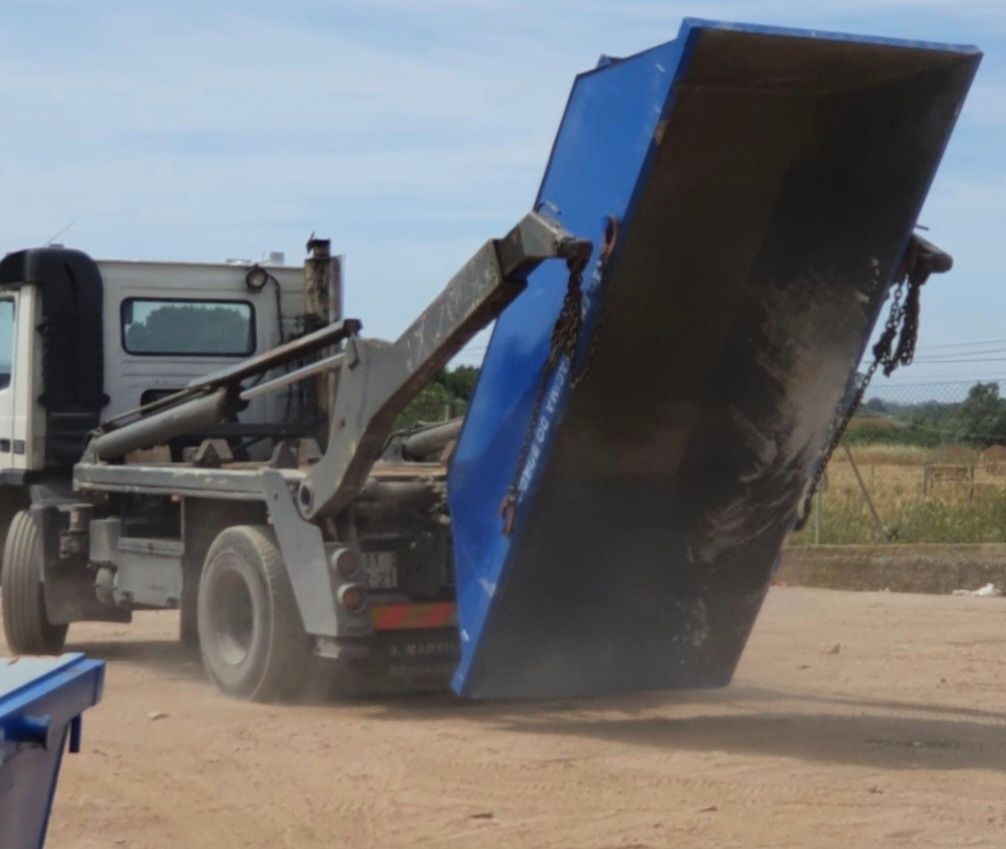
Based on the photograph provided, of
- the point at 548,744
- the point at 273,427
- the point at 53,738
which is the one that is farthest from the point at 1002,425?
the point at 53,738

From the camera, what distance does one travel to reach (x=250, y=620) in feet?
35.3

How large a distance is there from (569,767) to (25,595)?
226 inches

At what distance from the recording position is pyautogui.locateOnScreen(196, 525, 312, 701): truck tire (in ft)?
33.6

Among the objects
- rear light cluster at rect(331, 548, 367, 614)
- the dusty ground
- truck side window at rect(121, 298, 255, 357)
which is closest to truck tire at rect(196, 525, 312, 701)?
the dusty ground

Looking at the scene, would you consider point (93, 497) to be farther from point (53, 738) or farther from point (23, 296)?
point (53, 738)

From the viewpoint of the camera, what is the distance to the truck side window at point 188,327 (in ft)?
43.4

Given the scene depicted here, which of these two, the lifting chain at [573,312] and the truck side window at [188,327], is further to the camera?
the truck side window at [188,327]

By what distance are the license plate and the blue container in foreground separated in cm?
532

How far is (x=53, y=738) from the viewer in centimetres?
446

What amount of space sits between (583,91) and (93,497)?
17.4 ft

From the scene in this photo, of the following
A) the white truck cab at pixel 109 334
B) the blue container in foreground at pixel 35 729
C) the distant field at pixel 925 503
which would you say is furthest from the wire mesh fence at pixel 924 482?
the blue container in foreground at pixel 35 729

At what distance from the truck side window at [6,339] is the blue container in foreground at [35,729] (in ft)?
28.4

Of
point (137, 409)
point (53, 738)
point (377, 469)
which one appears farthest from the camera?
point (137, 409)

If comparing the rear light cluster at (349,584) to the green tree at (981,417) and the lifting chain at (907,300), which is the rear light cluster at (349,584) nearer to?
the lifting chain at (907,300)
